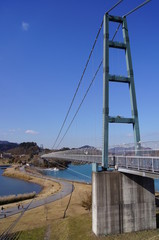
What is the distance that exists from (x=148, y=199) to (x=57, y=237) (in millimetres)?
8425

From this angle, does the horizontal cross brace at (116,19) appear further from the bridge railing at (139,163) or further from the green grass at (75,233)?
the green grass at (75,233)

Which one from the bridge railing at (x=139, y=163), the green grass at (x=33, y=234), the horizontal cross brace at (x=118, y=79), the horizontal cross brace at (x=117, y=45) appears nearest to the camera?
the bridge railing at (x=139, y=163)

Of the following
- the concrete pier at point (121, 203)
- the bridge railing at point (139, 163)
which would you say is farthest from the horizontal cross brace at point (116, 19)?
the concrete pier at point (121, 203)

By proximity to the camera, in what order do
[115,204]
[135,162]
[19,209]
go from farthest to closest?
[19,209] → [115,204] → [135,162]

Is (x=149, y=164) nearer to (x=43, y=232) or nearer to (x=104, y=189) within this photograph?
(x=104, y=189)

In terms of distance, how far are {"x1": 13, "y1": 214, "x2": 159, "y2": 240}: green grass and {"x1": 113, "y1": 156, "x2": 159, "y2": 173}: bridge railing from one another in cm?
559

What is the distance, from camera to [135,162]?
50.1 ft

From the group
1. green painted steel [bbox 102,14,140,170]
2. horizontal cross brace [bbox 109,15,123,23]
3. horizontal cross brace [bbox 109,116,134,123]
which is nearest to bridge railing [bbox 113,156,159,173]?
green painted steel [bbox 102,14,140,170]

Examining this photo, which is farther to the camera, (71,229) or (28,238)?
(71,229)

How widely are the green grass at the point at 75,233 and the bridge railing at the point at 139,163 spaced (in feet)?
18.3

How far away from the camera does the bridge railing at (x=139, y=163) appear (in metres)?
12.6

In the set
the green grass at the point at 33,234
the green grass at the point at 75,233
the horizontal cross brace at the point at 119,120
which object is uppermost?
the horizontal cross brace at the point at 119,120

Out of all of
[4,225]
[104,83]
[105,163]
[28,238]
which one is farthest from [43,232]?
[104,83]

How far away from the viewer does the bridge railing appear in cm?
1263
